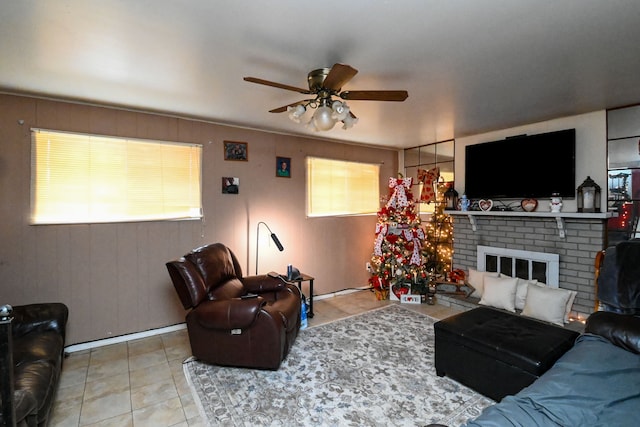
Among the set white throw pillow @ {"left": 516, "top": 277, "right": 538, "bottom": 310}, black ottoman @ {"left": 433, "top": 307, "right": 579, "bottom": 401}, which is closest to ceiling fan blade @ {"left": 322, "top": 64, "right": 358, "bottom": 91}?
black ottoman @ {"left": 433, "top": 307, "right": 579, "bottom": 401}

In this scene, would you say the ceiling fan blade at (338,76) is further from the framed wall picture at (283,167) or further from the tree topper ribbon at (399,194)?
the tree topper ribbon at (399,194)

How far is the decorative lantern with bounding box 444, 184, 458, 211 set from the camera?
15.0 ft

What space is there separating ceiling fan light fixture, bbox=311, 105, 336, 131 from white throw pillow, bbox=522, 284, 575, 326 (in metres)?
3.08

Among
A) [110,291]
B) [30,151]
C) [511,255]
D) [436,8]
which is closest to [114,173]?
[30,151]

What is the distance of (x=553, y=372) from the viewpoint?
1.54 meters

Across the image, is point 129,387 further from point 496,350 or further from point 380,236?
point 380,236

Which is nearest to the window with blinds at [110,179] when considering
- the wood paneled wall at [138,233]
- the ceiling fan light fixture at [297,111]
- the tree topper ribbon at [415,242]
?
the wood paneled wall at [138,233]

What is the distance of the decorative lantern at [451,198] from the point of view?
15.0 ft

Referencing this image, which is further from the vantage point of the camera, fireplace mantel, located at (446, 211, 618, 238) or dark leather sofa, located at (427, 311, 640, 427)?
fireplace mantel, located at (446, 211, 618, 238)

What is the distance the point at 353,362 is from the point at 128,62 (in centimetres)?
299

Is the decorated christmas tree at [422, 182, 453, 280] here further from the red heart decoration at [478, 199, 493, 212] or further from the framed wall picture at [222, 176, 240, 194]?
the framed wall picture at [222, 176, 240, 194]

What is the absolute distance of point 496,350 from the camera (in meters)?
2.15

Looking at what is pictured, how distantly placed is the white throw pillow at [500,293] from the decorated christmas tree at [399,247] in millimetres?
805

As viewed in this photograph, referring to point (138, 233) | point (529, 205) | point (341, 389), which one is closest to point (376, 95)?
point (341, 389)
